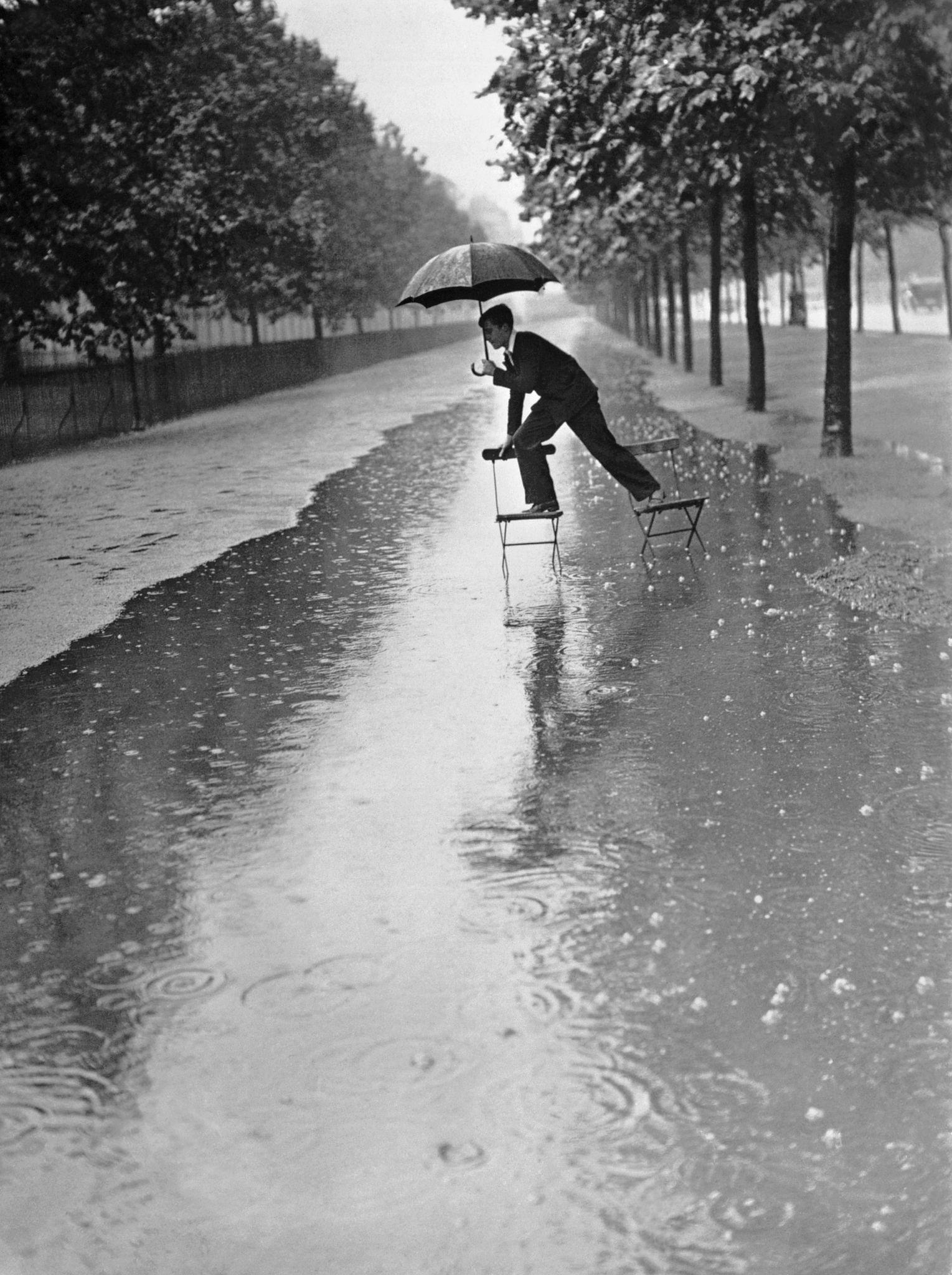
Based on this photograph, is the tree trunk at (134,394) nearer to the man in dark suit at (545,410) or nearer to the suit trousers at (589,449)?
the man in dark suit at (545,410)

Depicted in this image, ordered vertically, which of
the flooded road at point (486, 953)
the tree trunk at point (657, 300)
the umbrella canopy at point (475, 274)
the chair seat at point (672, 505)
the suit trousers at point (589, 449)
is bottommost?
the flooded road at point (486, 953)

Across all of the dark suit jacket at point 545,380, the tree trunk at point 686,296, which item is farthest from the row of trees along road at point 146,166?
the dark suit jacket at point 545,380

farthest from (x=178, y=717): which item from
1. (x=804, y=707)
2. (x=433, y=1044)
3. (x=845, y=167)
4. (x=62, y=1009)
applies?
(x=845, y=167)

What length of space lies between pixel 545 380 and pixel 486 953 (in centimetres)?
819

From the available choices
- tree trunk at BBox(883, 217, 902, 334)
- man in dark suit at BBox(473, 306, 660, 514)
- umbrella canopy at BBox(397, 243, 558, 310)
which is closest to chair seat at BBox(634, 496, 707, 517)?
man in dark suit at BBox(473, 306, 660, 514)

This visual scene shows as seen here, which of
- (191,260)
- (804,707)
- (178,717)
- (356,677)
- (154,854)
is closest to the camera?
(154,854)

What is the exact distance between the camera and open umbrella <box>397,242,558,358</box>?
12.6 metres

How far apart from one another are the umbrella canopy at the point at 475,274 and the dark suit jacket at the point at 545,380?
453 mm

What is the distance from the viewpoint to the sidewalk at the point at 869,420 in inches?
614

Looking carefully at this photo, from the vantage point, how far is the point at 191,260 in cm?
3222

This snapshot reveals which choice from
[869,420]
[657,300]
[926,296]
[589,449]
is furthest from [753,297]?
[926,296]

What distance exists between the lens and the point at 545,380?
42.4 feet

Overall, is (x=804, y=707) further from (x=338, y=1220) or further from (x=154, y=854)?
(x=338, y=1220)

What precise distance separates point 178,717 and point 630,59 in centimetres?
1089
